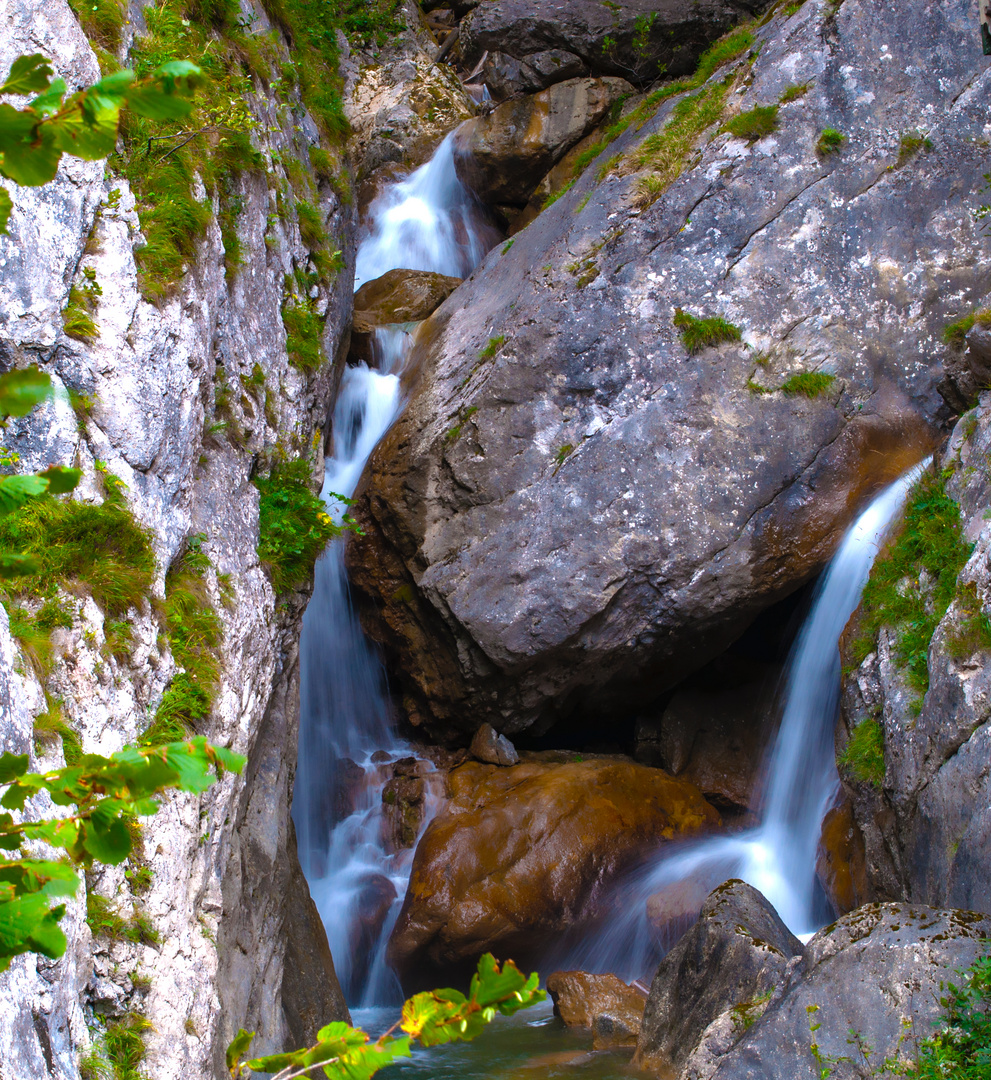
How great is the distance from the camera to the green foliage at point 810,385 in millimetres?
8117

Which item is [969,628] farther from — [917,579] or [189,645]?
[189,645]

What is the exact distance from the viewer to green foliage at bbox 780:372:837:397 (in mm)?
8117

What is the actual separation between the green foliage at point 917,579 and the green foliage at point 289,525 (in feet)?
14.3

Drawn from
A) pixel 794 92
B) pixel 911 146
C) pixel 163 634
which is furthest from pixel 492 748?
pixel 794 92

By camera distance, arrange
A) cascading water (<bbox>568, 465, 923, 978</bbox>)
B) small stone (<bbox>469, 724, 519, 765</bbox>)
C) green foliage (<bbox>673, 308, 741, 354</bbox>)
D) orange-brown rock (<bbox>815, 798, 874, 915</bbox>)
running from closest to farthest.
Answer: orange-brown rock (<bbox>815, 798, 874, 915</bbox>) < cascading water (<bbox>568, 465, 923, 978</bbox>) < green foliage (<bbox>673, 308, 741, 354</bbox>) < small stone (<bbox>469, 724, 519, 765</bbox>)

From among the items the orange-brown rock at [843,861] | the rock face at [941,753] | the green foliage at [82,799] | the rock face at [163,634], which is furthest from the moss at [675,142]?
the green foliage at [82,799]

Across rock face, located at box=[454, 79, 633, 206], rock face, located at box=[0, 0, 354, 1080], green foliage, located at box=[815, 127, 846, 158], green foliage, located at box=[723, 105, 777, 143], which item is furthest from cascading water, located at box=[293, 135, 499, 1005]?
green foliage, located at box=[815, 127, 846, 158]

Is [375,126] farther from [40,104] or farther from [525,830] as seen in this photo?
[40,104]

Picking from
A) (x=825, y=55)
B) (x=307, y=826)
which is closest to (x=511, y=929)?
(x=307, y=826)

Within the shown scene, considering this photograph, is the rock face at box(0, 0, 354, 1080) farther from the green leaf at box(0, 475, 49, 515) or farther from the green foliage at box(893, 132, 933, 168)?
the green foliage at box(893, 132, 933, 168)

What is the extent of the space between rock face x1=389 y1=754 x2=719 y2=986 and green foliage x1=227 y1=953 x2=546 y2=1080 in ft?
21.9

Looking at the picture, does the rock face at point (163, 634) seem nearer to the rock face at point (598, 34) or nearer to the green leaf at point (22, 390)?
the green leaf at point (22, 390)

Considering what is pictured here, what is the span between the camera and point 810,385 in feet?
26.6

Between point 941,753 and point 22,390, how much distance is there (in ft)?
18.4
